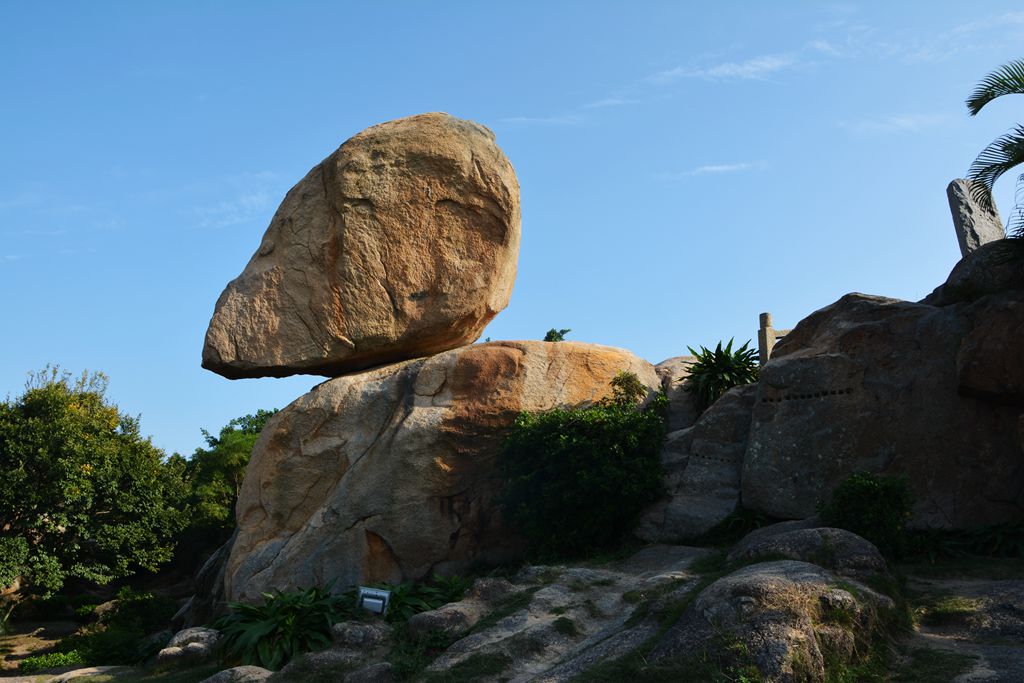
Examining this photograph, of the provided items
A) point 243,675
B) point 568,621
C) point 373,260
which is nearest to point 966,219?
point 373,260

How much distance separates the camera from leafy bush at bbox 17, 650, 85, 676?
2039 centimetres

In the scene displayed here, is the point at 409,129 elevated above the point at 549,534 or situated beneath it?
elevated above

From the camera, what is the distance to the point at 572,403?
18953 mm

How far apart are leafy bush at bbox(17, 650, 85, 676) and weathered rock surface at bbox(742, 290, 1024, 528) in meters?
15.6

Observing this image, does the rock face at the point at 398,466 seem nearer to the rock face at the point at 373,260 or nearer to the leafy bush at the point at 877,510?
the rock face at the point at 373,260

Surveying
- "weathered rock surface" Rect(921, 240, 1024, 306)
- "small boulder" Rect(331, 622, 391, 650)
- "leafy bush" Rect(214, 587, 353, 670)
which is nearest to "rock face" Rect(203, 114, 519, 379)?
"leafy bush" Rect(214, 587, 353, 670)

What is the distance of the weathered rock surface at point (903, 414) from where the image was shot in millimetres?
14766

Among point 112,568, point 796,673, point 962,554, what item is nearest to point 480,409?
point 962,554

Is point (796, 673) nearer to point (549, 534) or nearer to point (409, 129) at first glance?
point (549, 534)

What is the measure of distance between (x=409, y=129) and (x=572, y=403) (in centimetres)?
741

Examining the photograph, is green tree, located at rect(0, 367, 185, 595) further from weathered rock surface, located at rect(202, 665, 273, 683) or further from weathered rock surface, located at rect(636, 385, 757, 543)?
weathered rock surface, located at rect(636, 385, 757, 543)

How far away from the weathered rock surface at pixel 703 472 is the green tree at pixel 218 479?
1812 centimetres

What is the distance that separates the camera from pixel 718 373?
19453mm

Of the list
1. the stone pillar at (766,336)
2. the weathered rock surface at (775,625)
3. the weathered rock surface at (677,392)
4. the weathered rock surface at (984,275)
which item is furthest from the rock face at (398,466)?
the weathered rock surface at (775,625)
